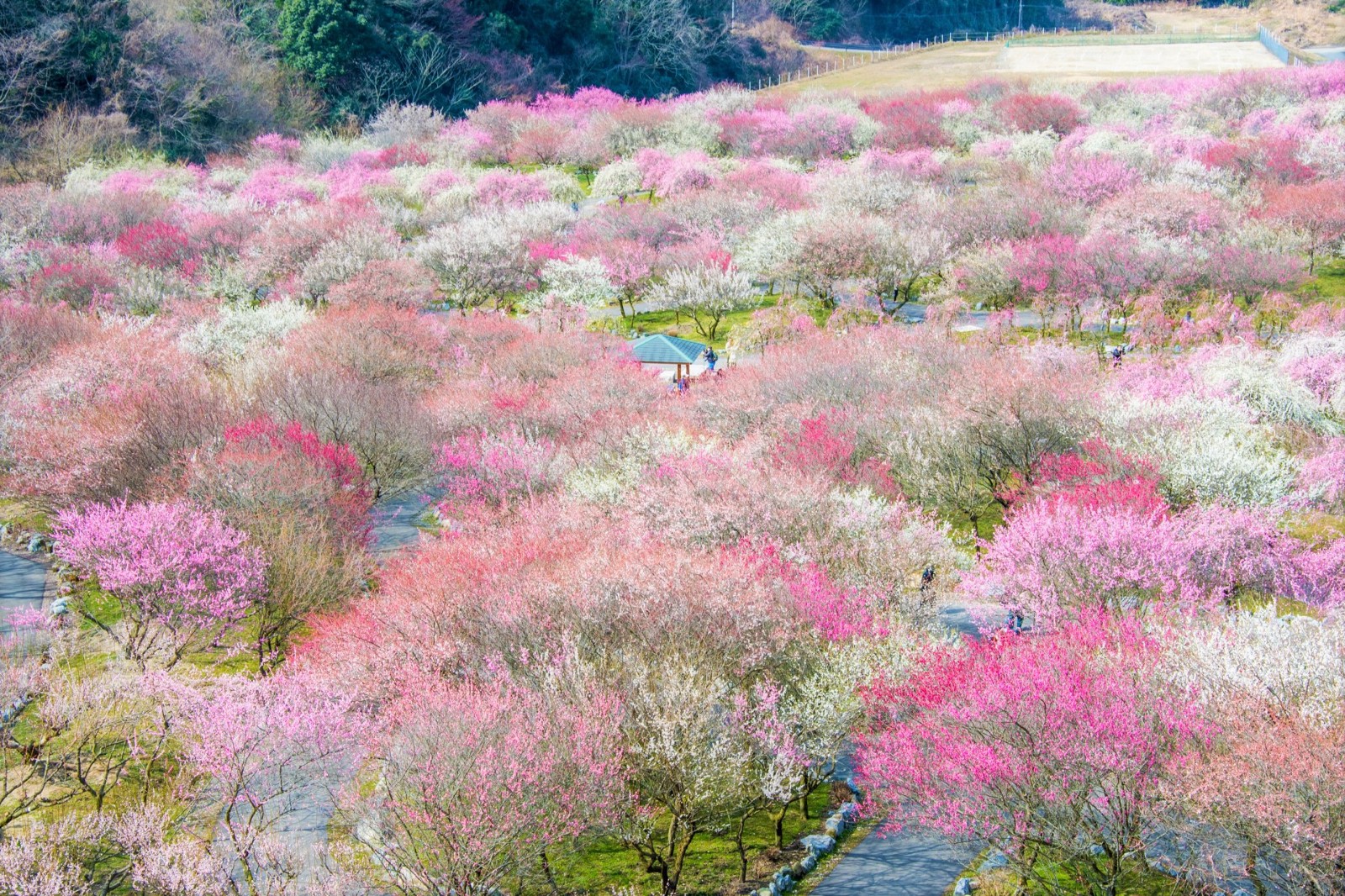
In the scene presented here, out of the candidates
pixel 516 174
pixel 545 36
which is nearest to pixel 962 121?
pixel 516 174

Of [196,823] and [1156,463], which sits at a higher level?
[1156,463]

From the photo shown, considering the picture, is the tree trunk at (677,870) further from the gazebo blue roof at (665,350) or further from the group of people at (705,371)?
the gazebo blue roof at (665,350)

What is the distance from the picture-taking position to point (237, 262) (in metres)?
38.7

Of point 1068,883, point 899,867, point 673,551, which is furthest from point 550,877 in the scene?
point 1068,883

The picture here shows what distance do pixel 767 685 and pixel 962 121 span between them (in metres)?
51.9

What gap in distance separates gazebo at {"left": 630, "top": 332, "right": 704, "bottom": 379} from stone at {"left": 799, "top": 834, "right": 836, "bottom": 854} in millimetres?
15746

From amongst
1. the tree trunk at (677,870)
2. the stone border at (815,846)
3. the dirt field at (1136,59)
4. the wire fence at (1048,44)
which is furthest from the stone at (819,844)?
the wire fence at (1048,44)

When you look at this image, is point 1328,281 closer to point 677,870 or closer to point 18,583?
point 677,870

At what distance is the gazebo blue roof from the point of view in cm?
2798

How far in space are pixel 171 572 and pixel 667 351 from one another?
14418 millimetres

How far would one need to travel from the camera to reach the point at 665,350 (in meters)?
28.3

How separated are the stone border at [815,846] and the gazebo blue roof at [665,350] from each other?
49.4 feet

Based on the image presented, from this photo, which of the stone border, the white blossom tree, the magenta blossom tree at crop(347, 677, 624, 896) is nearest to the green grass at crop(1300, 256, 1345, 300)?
the white blossom tree

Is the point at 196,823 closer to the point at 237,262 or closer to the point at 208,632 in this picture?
the point at 208,632
